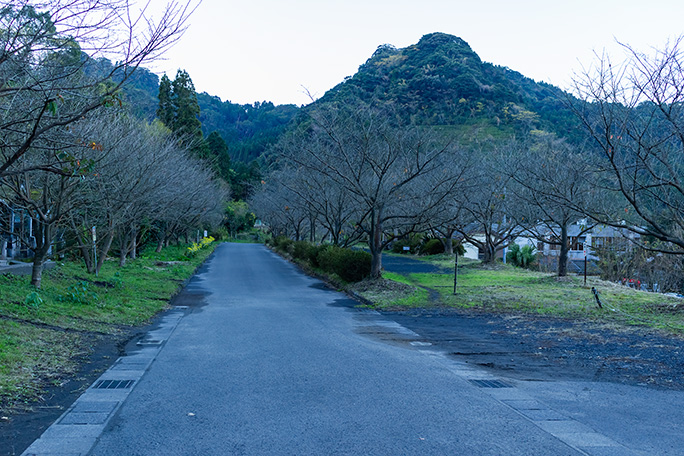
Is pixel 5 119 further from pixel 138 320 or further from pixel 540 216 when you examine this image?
pixel 540 216

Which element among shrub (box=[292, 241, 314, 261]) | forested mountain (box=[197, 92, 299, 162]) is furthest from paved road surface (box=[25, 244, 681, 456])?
forested mountain (box=[197, 92, 299, 162])

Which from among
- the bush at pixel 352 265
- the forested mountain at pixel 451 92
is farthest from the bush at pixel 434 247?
the bush at pixel 352 265

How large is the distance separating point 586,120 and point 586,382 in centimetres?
702

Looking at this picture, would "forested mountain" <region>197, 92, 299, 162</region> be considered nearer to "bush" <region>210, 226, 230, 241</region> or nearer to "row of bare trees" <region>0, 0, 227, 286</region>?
"bush" <region>210, 226, 230, 241</region>

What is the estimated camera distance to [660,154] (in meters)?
12.3

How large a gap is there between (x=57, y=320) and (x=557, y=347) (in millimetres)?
8651

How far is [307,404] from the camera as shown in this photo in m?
5.75

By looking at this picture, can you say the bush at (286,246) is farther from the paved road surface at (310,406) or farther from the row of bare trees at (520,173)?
the paved road surface at (310,406)

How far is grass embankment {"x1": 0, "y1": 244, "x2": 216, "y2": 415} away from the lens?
645 centimetres

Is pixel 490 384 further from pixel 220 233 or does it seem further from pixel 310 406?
pixel 220 233

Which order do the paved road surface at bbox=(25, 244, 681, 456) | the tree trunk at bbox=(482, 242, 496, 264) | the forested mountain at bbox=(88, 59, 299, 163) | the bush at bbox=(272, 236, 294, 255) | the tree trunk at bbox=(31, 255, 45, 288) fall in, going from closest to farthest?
the paved road surface at bbox=(25, 244, 681, 456)
the tree trunk at bbox=(31, 255, 45, 288)
the tree trunk at bbox=(482, 242, 496, 264)
the bush at bbox=(272, 236, 294, 255)
the forested mountain at bbox=(88, 59, 299, 163)

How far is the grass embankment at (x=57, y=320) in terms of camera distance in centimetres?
645

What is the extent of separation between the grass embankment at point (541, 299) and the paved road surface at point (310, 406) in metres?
5.38

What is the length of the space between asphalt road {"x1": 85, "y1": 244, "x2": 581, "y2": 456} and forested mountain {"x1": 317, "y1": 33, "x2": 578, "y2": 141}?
38006 mm
